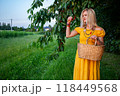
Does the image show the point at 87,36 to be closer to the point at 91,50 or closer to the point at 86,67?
the point at 91,50

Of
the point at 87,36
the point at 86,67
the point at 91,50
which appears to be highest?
the point at 87,36

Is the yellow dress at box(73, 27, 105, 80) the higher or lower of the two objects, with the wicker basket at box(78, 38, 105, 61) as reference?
lower

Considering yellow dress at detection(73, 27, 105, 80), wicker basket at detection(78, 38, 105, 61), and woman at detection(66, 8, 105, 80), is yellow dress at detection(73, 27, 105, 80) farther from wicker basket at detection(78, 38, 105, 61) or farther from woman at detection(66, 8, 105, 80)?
wicker basket at detection(78, 38, 105, 61)

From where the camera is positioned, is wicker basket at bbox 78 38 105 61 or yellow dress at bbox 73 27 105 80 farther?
yellow dress at bbox 73 27 105 80

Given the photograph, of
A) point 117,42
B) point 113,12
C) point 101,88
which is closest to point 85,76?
point 101,88

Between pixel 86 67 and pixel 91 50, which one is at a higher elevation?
pixel 91 50

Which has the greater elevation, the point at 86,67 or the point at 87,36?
the point at 87,36

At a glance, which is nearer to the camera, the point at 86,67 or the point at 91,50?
the point at 91,50

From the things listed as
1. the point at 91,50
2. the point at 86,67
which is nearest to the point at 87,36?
the point at 91,50

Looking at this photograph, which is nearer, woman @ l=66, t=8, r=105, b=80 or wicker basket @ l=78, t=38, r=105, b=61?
wicker basket @ l=78, t=38, r=105, b=61

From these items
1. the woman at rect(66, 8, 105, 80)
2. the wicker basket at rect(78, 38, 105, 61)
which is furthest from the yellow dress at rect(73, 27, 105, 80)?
the wicker basket at rect(78, 38, 105, 61)

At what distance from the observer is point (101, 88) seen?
6.99ft

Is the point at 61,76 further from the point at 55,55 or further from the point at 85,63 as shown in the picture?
the point at 85,63

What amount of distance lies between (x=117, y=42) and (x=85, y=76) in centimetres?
437
